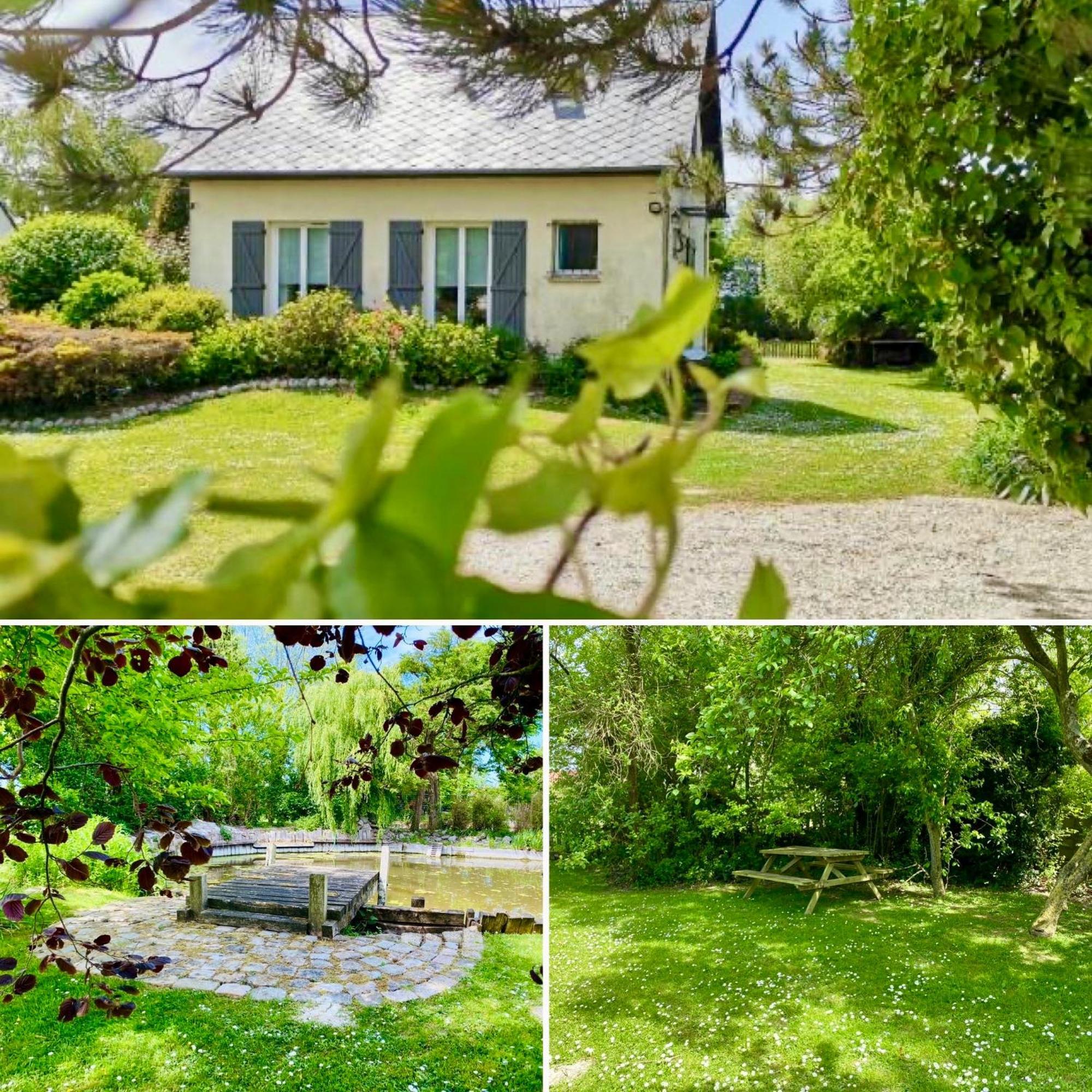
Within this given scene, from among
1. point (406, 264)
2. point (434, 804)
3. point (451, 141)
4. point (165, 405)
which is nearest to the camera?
point (434, 804)

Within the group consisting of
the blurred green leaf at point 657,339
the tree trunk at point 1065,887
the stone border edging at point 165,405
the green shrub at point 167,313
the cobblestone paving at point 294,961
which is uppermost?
the green shrub at point 167,313

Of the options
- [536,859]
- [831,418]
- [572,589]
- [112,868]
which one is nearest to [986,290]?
[536,859]

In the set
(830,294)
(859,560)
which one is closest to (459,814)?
(859,560)

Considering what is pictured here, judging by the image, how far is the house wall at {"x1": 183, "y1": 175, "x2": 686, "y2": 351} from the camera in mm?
6715

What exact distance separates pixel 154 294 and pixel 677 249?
3249 millimetres

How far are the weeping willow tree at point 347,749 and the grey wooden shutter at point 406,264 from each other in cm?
577

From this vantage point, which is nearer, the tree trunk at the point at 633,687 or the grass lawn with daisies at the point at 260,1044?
the grass lawn with daisies at the point at 260,1044

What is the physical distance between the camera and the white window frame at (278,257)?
709cm

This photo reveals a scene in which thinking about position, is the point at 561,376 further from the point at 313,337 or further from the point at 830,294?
the point at 830,294

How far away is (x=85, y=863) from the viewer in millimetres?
1331

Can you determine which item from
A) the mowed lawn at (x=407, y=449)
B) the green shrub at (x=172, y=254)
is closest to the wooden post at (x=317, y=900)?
the mowed lawn at (x=407, y=449)

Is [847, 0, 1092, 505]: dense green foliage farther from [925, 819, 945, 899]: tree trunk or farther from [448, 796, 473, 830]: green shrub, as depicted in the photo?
[448, 796, 473, 830]: green shrub

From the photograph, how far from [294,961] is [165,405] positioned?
5.20m

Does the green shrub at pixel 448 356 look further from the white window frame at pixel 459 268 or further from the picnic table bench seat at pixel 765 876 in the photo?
the picnic table bench seat at pixel 765 876
